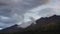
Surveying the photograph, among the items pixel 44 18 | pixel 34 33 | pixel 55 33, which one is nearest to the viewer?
pixel 55 33

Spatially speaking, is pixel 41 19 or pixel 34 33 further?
pixel 41 19

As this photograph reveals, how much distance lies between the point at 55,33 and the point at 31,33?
3307mm

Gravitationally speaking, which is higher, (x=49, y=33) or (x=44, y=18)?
(x=44, y=18)

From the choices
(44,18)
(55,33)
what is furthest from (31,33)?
(44,18)

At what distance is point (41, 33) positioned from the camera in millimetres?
18734

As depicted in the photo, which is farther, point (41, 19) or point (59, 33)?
point (41, 19)

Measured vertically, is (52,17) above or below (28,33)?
above

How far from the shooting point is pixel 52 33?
723 inches

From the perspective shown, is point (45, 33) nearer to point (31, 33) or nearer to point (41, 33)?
point (41, 33)

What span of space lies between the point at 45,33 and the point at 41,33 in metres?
0.55

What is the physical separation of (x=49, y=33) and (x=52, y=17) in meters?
27.4

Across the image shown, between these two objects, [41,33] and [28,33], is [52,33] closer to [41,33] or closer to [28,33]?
[41,33]

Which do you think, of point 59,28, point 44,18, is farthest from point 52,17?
point 59,28

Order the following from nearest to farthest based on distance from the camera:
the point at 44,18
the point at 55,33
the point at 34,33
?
the point at 55,33 → the point at 34,33 → the point at 44,18
